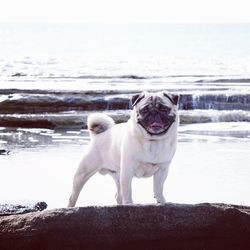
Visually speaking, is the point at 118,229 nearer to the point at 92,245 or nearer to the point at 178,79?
the point at 92,245

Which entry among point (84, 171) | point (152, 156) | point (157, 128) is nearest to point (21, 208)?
point (84, 171)

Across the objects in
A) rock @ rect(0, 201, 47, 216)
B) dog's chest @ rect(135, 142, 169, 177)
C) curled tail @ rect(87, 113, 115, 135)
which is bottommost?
rock @ rect(0, 201, 47, 216)

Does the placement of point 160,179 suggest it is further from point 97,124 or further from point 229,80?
point 229,80

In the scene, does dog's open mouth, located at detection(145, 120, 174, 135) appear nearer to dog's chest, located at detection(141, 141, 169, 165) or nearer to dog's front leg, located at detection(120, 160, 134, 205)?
dog's chest, located at detection(141, 141, 169, 165)

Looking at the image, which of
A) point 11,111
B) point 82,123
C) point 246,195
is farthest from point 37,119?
point 246,195

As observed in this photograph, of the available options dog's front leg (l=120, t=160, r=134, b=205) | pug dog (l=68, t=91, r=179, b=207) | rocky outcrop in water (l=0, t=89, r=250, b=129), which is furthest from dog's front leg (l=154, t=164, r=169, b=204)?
rocky outcrop in water (l=0, t=89, r=250, b=129)

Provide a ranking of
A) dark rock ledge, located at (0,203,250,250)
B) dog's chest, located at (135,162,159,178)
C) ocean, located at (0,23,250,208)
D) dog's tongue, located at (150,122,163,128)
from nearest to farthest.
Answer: dark rock ledge, located at (0,203,250,250) → dog's tongue, located at (150,122,163,128) → dog's chest, located at (135,162,159,178) → ocean, located at (0,23,250,208)

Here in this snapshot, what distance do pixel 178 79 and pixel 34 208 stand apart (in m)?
28.4

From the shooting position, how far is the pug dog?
6156mm

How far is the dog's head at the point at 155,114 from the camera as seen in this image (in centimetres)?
613

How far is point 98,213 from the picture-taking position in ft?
18.4

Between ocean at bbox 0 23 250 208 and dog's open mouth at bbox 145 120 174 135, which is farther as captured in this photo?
ocean at bbox 0 23 250 208

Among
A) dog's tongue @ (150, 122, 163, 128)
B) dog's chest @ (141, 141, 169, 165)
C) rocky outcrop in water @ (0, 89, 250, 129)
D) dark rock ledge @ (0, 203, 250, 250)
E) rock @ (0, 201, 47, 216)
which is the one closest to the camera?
dark rock ledge @ (0, 203, 250, 250)

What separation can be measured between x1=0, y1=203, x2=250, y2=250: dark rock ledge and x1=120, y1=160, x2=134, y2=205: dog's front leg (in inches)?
26.0
